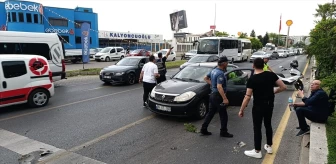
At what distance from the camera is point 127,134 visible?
5.48 m

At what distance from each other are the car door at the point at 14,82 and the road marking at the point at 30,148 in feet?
6.07

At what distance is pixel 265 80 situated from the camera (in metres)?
4.06

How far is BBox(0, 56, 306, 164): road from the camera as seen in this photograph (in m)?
4.39

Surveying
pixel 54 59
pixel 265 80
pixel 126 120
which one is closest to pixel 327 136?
pixel 265 80

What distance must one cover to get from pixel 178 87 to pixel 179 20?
3531 centimetres

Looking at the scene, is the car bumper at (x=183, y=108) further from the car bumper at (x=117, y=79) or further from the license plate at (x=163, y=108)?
the car bumper at (x=117, y=79)

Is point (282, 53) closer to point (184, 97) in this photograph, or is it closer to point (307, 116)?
point (307, 116)

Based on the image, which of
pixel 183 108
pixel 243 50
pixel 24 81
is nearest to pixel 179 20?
pixel 243 50

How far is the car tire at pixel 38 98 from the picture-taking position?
755 cm

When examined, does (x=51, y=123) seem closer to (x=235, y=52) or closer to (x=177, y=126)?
(x=177, y=126)

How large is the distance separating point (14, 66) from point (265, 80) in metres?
6.77

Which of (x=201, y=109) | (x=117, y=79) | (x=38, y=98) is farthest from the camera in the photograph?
(x=117, y=79)

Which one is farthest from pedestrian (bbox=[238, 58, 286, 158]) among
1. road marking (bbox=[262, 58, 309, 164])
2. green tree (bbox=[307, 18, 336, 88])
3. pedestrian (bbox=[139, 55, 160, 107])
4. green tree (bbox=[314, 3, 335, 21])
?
green tree (bbox=[314, 3, 335, 21])

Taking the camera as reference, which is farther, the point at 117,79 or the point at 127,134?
the point at 117,79
